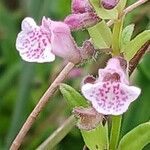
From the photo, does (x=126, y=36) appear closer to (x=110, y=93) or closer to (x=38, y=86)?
(x=110, y=93)

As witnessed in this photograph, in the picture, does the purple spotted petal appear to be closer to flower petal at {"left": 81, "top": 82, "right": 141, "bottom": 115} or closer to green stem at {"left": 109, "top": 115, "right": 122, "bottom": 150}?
flower petal at {"left": 81, "top": 82, "right": 141, "bottom": 115}

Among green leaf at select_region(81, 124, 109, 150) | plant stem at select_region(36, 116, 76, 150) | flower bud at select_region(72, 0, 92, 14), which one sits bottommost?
plant stem at select_region(36, 116, 76, 150)

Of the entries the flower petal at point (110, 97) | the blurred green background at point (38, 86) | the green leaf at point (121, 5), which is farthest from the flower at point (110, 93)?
the blurred green background at point (38, 86)

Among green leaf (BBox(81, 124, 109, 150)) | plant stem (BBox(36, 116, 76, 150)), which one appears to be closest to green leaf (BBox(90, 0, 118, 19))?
green leaf (BBox(81, 124, 109, 150))

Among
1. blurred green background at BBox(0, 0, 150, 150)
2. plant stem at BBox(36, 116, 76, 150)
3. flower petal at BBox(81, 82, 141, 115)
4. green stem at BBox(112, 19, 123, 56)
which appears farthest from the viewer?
blurred green background at BBox(0, 0, 150, 150)

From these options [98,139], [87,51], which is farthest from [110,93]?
[98,139]

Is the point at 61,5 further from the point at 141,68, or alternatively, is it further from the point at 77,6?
the point at 77,6

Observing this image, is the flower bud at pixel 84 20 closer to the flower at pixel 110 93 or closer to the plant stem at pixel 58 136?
the flower at pixel 110 93
